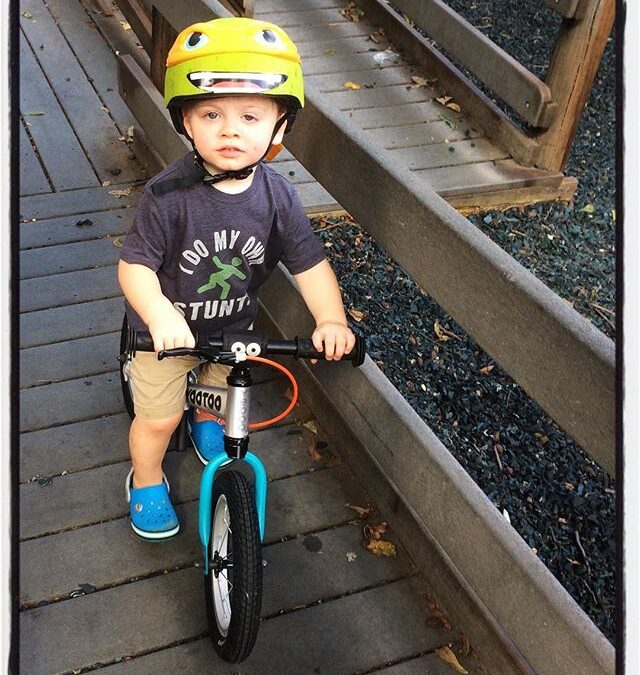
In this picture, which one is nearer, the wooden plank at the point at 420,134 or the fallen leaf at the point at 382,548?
the fallen leaf at the point at 382,548

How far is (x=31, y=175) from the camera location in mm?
4523

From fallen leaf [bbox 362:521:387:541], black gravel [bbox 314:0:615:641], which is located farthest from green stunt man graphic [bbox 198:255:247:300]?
black gravel [bbox 314:0:615:641]

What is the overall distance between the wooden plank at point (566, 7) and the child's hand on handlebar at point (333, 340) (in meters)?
3.03

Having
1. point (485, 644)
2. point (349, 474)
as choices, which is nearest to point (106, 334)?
point (349, 474)

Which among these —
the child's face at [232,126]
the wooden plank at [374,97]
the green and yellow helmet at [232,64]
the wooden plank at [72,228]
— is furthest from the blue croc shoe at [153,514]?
the wooden plank at [374,97]

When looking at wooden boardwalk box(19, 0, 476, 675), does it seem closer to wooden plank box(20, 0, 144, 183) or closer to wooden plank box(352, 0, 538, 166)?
wooden plank box(20, 0, 144, 183)

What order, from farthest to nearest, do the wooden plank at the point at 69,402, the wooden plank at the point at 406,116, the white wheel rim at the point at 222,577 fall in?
the wooden plank at the point at 406,116
the wooden plank at the point at 69,402
the white wheel rim at the point at 222,577

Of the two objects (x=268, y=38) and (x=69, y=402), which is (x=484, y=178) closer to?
(x=69, y=402)

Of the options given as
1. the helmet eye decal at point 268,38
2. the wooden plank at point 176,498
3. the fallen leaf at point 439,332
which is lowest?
the fallen leaf at point 439,332

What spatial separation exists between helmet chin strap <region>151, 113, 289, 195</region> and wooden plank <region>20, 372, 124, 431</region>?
45.8 inches

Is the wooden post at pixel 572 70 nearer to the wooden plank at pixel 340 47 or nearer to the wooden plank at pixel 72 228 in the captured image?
the wooden plank at pixel 340 47

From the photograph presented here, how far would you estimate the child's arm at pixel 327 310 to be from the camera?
222 cm

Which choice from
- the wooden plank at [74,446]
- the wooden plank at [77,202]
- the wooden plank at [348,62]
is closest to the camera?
the wooden plank at [74,446]

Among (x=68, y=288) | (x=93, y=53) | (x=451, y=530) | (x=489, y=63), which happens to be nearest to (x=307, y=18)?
(x=93, y=53)
